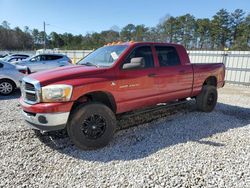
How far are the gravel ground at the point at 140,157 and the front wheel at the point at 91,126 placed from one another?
0.17 meters

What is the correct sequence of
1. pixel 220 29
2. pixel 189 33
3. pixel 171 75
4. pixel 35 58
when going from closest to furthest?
1. pixel 171 75
2. pixel 35 58
3. pixel 220 29
4. pixel 189 33

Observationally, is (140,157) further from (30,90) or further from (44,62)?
(44,62)

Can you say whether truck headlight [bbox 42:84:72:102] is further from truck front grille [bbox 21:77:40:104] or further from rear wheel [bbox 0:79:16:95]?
rear wheel [bbox 0:79:16:95]

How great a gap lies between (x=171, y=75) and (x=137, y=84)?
1055 mm

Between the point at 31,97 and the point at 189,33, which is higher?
the point at 189,33

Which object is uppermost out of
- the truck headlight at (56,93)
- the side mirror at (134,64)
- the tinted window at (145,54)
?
the tinted window at (145,54)

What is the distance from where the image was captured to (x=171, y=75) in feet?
15.9

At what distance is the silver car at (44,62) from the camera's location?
11.3 m

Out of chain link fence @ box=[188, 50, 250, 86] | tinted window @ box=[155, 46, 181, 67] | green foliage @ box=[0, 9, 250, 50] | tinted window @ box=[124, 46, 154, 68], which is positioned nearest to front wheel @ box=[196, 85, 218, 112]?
tinted window @ box=[155, 46, 181, 67]

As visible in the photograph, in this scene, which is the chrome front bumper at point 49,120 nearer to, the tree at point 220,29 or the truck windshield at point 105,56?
the truck windshield at point 105,56

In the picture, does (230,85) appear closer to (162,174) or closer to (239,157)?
(239,157)

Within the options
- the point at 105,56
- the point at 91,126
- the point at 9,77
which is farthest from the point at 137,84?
the point at 9,77

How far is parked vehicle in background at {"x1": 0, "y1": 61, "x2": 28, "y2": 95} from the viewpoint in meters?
7.94

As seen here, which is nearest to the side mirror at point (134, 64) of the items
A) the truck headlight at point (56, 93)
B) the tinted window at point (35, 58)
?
the truck headlight at point (56, 93)
